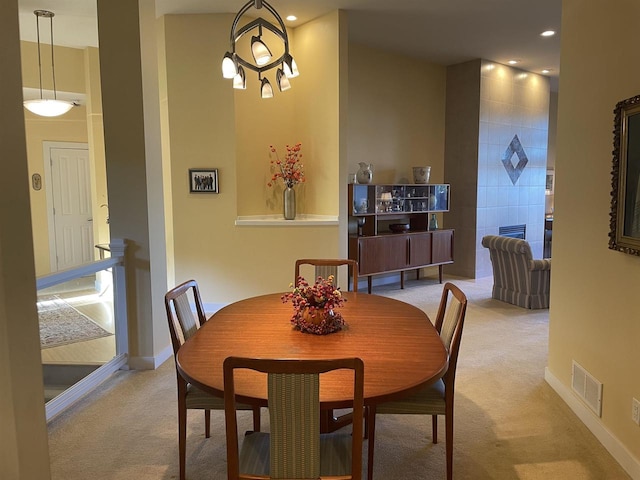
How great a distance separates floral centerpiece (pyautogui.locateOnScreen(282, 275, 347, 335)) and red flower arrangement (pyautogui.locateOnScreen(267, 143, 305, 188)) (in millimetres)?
2992

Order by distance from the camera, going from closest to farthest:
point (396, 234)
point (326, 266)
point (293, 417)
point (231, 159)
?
1. point (293, 417)
2. point (326, 266)
3. point (231, 159)
4. point (396, 234)

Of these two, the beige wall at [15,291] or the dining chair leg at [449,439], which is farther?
the dining chair leg at [449,439]

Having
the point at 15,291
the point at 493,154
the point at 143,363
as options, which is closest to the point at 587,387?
the point at 15,291

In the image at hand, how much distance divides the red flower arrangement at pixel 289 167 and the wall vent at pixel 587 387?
3272 millimetres

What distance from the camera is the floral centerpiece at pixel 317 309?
7.08 ft

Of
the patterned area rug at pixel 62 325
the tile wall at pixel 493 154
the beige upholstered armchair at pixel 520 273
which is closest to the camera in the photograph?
the patterned area rug at pixel 62 325

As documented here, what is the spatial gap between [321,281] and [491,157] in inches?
214

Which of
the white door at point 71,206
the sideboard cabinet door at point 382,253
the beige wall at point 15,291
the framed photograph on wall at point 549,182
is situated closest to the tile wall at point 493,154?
the framed photograph on wall at point 549,182

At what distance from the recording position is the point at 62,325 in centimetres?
410

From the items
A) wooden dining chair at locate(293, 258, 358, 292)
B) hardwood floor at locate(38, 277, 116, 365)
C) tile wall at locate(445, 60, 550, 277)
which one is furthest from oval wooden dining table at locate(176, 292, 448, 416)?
tile wall at locate(445, 60, 550, 277)

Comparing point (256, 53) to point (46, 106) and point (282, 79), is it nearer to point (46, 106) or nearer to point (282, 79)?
point (282, 79)

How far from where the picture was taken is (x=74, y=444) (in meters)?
2.55

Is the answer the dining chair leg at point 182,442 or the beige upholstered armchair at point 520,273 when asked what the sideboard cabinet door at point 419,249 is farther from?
the dining chair leg at point 182,442

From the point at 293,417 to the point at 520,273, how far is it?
14.7ft
